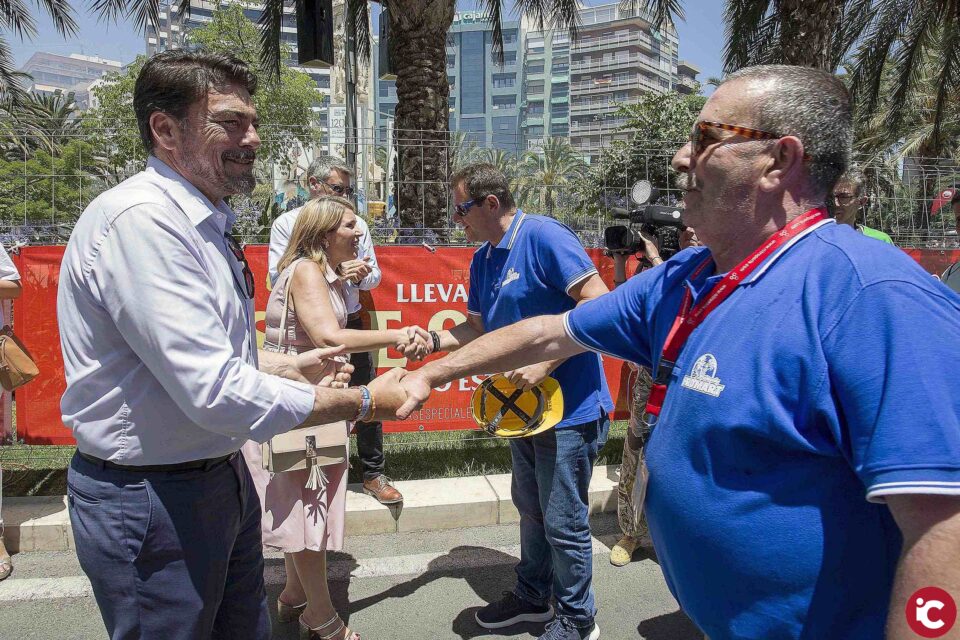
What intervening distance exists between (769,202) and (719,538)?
29.5 inches

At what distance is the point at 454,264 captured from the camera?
19.0 ft

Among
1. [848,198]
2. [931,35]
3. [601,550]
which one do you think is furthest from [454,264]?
[931,35]

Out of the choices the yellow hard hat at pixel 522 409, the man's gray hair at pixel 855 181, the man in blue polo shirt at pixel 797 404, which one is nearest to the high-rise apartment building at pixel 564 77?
the man's gray hair at pixel 855 181

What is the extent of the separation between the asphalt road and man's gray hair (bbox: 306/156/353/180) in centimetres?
291

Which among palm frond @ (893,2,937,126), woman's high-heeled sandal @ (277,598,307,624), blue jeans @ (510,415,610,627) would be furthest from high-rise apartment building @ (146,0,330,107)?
palm frond @ (893,2,937,126)

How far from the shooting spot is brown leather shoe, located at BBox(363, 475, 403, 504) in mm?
A: 4613

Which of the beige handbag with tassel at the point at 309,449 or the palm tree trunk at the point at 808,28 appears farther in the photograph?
the palm tree trunk at the point at 808,28

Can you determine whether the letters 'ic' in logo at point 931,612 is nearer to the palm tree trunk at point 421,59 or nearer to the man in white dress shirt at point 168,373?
the man in white dress shirt at point 168,373

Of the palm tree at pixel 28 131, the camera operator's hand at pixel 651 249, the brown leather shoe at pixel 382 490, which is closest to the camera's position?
the camera operator's hand at pixel 651 249

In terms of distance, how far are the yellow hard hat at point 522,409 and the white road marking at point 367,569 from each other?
146 centimetres

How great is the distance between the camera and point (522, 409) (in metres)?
3.07

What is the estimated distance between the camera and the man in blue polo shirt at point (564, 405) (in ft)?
10.3

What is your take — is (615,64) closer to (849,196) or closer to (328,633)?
(849,196)

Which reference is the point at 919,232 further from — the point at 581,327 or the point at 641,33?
the point at 641,33
